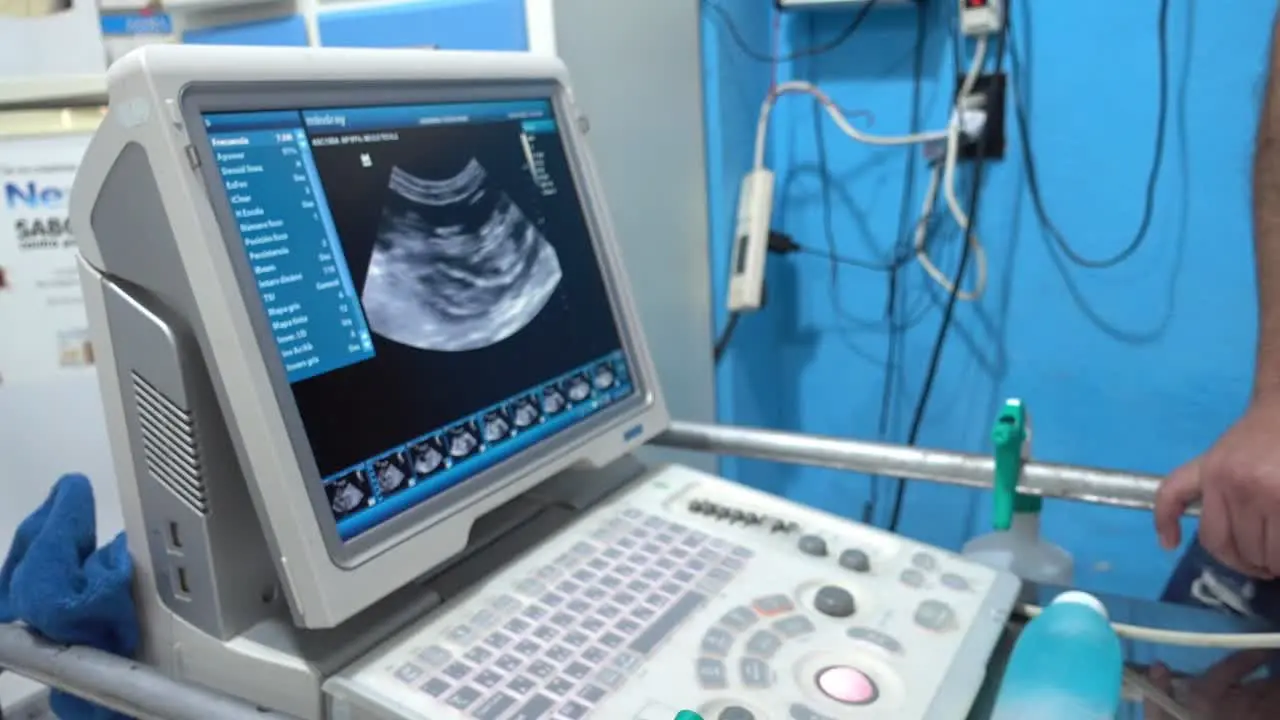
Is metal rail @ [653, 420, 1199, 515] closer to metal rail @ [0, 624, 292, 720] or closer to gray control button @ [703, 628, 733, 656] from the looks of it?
gray control button @ [703, 628, 733, 656]

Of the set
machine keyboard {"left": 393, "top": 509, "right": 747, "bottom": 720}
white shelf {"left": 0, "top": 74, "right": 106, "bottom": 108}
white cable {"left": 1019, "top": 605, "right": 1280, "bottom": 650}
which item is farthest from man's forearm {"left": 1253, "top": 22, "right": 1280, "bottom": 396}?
white shelf {"left": 0, "top": 74, "right": 106, "bottom": 108}

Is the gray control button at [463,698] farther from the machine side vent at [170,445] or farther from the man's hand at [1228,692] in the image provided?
the man's hand at [1228,692]

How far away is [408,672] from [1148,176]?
1.12 meters

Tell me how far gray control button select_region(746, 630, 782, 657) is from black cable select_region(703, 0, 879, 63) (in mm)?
976

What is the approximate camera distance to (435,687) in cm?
47

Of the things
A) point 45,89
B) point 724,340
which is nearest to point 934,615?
point 724,340

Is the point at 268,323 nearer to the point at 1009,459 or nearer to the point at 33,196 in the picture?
the point at 1009,459

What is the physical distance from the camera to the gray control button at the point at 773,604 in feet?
1.80

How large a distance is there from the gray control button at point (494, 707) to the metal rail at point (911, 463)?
15.1 inches

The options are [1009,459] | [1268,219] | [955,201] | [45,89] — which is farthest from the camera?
[45,89]

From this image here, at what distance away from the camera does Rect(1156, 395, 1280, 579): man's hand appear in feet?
1.86

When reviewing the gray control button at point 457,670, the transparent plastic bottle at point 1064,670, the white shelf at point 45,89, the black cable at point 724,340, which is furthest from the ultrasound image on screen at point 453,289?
the white shelf at point 45,89

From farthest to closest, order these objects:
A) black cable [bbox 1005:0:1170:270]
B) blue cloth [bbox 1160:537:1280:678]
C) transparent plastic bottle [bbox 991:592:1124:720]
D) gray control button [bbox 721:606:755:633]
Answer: black cable [bbox 1005:0:1170:270], blue cloth [bbox 1160:537:1280:678], gray control button [bbox 721:606:755:633], transparent plastic bottle [bbox 991:592:1124:720]

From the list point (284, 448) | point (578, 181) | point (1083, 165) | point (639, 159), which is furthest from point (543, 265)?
point (1083, 165)
